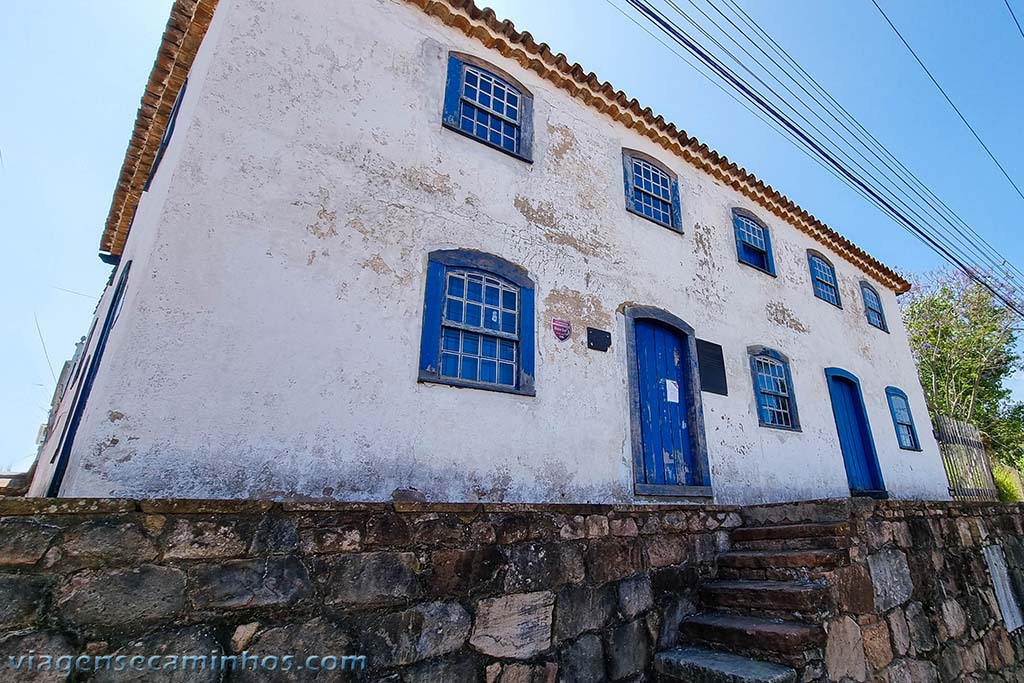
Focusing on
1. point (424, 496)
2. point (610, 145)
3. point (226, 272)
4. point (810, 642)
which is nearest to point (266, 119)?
point (226, 272)

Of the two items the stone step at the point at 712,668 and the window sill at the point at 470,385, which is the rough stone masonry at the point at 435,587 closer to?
the stone step at the point at 712,668

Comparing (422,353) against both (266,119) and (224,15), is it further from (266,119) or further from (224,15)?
(224,15)

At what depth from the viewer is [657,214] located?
7488 mm

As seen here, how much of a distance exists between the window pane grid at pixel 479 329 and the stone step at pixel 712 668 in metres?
2.63

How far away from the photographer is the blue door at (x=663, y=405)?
5.87 meters

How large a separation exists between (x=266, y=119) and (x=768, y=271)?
25.8 ft

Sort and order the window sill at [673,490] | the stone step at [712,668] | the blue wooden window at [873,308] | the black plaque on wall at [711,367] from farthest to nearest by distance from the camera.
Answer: the blue wooden window at [873,308]
the black plaque on wall at [711,367]
the window sill at [673,490]
the stone step at [712,668]

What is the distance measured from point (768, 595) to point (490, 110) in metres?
5.74

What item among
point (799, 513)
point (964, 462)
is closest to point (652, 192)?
point (799, 513)

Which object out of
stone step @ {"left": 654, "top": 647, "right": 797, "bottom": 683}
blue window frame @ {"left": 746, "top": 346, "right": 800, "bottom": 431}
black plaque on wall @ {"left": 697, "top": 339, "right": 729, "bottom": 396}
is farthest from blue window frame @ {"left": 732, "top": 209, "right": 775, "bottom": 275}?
stone step @ {"left": 654, "top": 647, "right": 797, "bottom": 683}

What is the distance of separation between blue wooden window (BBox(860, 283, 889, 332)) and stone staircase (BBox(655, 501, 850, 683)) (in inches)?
324

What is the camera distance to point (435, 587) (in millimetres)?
3199

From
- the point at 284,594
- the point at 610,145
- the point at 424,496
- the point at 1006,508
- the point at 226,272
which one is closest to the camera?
the point at 284,594

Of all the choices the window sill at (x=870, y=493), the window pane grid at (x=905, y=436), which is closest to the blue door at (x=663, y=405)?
the window sill at (x=870, y=493)
